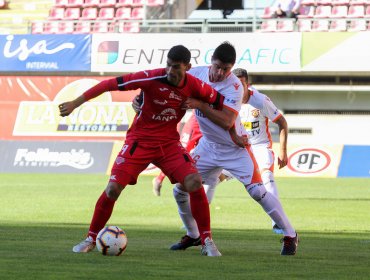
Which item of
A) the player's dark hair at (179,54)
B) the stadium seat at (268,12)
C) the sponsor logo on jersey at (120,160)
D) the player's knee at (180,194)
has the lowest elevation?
the player's knee at (180,194)

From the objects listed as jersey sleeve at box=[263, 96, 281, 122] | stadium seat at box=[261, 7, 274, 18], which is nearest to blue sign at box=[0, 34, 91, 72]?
stadium seat at box=[261, 7, 274, 18]

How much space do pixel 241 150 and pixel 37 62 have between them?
1144 inches

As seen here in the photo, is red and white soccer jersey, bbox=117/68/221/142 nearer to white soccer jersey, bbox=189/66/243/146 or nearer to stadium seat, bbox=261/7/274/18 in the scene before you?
white soccer jersey, bbox=189/66/243/146

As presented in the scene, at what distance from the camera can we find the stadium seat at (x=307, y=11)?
126ft

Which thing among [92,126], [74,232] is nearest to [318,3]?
[92,126]

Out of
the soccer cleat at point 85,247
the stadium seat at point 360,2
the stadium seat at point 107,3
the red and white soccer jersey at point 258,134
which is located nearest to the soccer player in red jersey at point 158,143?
the soccer cleat at point 85,247

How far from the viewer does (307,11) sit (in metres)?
38.8

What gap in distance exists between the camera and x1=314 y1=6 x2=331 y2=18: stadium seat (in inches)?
1507

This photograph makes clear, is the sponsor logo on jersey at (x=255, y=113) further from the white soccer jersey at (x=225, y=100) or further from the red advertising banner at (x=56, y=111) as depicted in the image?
the red advertising banner at (x=56, y=111)

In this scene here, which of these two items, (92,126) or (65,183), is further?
(92,126)

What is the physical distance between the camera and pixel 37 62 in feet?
128

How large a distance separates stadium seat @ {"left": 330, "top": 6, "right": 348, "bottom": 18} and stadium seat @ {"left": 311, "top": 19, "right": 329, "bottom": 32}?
107 cm

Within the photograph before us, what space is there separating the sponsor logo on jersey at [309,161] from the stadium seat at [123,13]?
11678mm

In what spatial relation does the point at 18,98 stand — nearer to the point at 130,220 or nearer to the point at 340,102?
the point at 340,102
